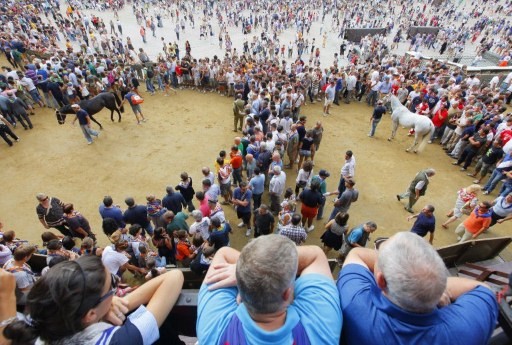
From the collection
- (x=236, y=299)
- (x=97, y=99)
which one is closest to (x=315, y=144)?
(x=236, y=299)

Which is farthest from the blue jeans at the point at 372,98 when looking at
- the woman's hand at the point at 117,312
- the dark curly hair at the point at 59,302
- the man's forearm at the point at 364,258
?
the dark curly hair at the point at 59,302

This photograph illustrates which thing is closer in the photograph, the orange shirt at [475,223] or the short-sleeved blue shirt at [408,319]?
the short-sleeved blue shirt at [408,319]

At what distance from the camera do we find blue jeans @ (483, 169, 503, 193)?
891 cm

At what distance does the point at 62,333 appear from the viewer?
4.35 feet

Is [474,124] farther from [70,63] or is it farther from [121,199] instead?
[70,63]

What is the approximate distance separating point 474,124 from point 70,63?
1944cm

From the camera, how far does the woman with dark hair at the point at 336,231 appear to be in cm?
599

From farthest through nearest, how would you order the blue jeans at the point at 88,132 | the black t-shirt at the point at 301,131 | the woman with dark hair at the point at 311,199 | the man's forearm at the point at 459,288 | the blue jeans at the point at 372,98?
the blue jeans at the point at 372,98 < the blue jeans at the point at 88,132 < the black t-shirt at the point at 301,131 < the woman with dark hair at the point at 311,199 < the man's forearm at the point at 459,288

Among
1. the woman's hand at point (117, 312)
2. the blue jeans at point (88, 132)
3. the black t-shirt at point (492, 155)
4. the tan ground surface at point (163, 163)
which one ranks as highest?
the woman's hand at point (117, 312)

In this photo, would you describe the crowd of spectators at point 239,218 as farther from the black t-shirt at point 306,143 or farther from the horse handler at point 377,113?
the horse handler at point 377,113

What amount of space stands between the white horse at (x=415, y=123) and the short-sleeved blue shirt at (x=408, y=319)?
440 inches

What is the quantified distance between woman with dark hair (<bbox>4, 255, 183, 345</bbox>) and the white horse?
12255 mm

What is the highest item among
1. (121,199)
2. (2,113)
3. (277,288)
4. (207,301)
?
(277,288)

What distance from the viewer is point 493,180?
9.14 meters
